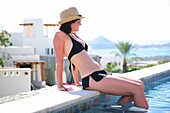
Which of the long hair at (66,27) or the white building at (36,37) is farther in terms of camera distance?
the white building at (36,37)

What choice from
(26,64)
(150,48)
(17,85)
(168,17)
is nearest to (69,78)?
(26,64)

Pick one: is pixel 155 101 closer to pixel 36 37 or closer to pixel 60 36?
pixel 60 36

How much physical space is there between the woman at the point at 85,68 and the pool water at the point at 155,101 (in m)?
0.19

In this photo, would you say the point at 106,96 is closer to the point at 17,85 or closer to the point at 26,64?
the point at 17,85

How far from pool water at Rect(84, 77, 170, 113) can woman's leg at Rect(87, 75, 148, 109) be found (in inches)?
7.8

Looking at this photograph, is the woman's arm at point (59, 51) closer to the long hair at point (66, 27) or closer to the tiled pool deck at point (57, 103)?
the long hair at point (66, 27)

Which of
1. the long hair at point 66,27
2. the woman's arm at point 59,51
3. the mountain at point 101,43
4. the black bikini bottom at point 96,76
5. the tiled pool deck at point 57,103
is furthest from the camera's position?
the mountain at point 101,43

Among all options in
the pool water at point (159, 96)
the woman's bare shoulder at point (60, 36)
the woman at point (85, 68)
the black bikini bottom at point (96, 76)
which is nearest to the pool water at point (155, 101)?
the pool water at point (159, 96)

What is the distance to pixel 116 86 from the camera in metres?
3.61

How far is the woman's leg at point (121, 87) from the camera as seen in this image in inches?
138

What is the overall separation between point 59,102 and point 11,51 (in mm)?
20285

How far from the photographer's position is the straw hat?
3.83 meters

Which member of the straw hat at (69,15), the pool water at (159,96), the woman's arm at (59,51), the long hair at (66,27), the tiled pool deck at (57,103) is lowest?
the pool water at (159,96)

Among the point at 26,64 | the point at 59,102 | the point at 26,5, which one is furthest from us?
the point at 26,5
